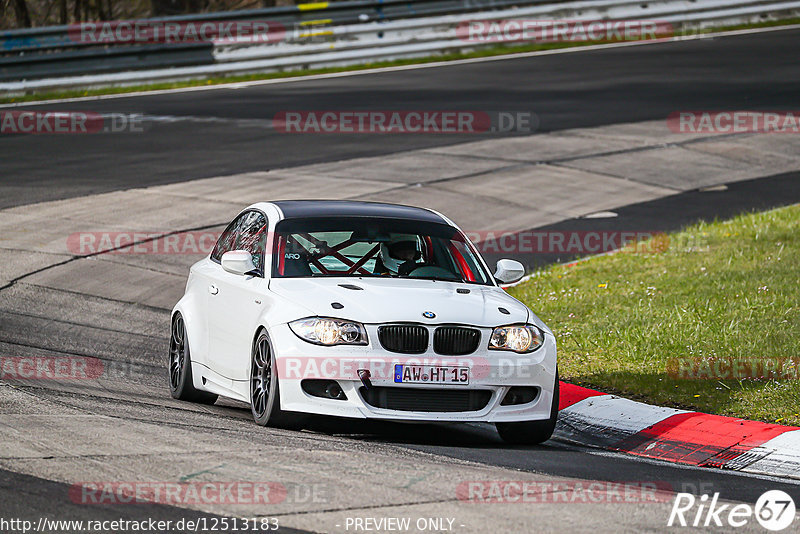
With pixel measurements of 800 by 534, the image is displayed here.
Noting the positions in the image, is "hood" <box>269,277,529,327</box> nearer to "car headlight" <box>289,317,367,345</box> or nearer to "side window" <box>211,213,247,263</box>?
"car headlight" <box>289,317,367,345</box>

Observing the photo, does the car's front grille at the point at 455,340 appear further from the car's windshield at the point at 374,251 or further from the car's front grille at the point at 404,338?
the car's windshield at the point at 374,251

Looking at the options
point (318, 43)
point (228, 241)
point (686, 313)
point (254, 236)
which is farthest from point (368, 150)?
point (254, 236)

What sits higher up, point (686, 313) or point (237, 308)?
point (237, 308)

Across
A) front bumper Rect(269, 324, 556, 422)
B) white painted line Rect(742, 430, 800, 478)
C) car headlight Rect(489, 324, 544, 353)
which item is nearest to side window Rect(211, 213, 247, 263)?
front bumper Rect(269, 324, 556, 422)

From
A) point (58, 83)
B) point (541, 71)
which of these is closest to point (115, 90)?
point (58, 83)

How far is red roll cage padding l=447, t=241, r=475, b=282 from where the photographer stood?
934cm

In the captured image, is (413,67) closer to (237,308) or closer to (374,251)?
(374,251)

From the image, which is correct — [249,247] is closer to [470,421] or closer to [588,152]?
[470,421]

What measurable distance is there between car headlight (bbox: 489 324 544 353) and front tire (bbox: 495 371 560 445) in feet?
1.11

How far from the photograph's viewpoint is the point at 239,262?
8.84m

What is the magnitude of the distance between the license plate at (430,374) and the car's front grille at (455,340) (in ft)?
0.38

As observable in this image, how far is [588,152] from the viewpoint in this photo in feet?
70.4

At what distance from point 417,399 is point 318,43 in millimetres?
23833

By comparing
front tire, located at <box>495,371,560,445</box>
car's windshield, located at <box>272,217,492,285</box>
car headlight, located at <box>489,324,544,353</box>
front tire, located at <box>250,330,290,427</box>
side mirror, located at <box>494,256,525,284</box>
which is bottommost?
front tire, located at <box>495,371,560,445</box>
